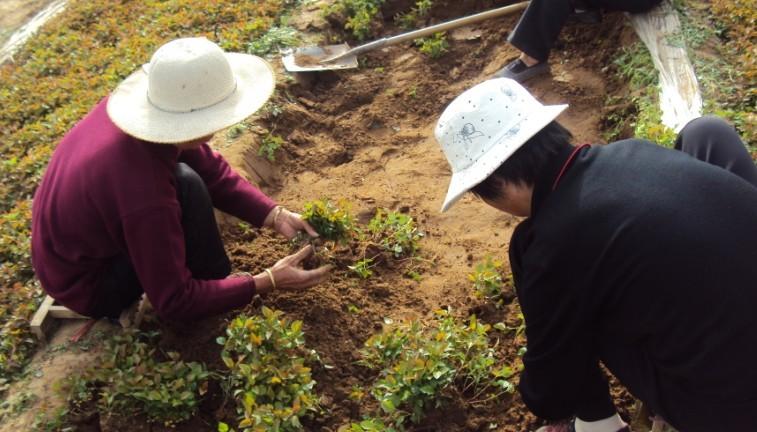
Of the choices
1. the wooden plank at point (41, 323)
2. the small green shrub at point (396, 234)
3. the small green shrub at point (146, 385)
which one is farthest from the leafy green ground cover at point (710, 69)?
the wooden plank at point (41, 323)

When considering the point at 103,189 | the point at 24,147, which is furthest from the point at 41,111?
the point at 103,189

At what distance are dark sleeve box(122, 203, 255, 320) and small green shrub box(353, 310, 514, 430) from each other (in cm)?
63

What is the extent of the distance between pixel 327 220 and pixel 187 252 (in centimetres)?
68

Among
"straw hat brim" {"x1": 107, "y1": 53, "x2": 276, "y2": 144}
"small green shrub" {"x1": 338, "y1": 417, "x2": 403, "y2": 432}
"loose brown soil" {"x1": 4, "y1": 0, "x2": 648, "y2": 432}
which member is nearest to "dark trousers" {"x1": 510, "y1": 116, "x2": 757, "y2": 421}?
"loose brown soil" {"x1": 4, "y1": 0, "x2": 648, "y2": 432}

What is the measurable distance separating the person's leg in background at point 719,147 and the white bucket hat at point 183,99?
5.38 ft

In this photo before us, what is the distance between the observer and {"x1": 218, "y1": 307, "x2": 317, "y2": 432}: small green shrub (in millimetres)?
2533

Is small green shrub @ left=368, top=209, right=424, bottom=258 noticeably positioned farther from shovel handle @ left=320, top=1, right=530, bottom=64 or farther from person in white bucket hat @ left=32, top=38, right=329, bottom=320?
shovel handle @ left=320, top=1, right=530, bottom=64

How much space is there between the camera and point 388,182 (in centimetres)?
428

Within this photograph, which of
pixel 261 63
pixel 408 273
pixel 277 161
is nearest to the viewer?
pixel 261 63

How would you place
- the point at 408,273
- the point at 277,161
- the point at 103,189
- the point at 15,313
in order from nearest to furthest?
the point at 103,189, the point at 15,313, the point at 408,273, the point at 277,161

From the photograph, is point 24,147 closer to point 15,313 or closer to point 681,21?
point 15,313

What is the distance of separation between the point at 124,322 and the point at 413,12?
3760mm

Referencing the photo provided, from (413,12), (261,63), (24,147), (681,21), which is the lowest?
(24,147)

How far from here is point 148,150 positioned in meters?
2.51
